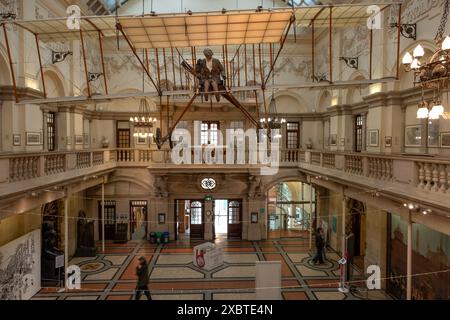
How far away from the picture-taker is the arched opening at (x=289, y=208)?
22984mm

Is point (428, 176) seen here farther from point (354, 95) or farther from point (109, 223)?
point (109, 223)

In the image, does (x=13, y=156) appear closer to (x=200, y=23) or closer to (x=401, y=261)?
(x=200, y=23)

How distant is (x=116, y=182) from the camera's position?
845 inches

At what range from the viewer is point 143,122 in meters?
17.6

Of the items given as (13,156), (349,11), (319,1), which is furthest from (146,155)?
(349,11)

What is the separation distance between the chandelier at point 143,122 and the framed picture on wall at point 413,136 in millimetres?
11348

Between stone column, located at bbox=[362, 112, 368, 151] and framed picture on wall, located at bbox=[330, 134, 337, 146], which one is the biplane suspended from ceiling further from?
framed picture on wall, located at bbox=[330, 134, 337, 146]

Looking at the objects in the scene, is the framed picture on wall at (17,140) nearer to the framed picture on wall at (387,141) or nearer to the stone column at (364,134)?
the framed picture on wall at (387,141)

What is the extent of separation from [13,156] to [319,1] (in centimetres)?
1565

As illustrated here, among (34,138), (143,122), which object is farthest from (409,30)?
(34,138)

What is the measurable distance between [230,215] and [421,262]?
39.4ft

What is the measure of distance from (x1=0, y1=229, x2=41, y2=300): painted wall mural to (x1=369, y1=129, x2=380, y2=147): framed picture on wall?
13.7m

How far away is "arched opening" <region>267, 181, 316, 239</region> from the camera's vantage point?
23.0m

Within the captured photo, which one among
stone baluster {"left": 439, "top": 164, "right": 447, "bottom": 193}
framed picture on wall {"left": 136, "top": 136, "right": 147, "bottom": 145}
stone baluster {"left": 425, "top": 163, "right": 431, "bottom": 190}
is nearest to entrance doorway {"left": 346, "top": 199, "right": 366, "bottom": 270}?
stone baluster {"left": 425, "top": 163, "right": 431, "bottom": 190}
